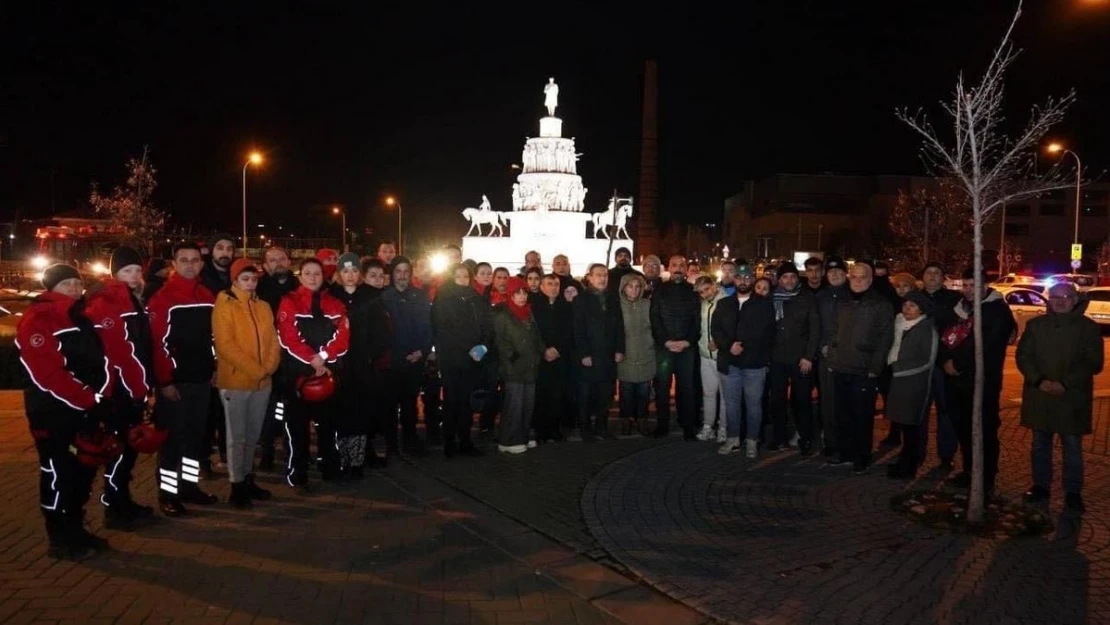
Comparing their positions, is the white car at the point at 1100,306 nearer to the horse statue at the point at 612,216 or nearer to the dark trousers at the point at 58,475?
the horse statue at the point at 612,216

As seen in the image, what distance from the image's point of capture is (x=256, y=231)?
7425 centimetres

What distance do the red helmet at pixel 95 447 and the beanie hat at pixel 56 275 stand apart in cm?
108

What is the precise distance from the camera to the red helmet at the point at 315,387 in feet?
22.0

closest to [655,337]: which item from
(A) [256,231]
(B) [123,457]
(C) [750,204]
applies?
(B) [123,457]

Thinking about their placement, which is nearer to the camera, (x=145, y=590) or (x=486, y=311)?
(x=145, y=590)

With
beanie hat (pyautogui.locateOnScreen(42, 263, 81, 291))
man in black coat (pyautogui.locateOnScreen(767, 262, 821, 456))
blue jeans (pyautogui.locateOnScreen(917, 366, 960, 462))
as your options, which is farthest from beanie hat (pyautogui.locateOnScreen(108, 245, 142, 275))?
blue jeans (pyautogui.locateOnScreen(917, 366, 960, 462))

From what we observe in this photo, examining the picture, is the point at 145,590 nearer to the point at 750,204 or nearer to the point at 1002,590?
the point at 1002,590

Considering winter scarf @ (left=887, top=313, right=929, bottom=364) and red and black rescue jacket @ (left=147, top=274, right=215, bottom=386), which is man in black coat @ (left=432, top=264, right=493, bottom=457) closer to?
red and black rescue jacket @ (left=147, top=274, right=215, bottom=386)

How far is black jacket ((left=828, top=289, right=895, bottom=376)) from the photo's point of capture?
25.1ft

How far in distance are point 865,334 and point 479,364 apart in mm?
4106

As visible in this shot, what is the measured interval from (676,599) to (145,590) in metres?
3.33

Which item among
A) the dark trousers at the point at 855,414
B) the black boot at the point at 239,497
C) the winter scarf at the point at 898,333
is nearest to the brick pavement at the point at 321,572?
the black boot at the point at 239,497

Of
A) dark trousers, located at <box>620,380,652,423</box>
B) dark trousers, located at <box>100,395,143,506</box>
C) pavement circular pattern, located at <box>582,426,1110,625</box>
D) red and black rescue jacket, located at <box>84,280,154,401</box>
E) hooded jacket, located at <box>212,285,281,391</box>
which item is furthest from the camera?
dark trousers, located at <box>620,380,652,423</box>

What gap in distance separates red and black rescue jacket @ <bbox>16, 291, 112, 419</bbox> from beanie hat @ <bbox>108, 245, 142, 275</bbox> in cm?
63
